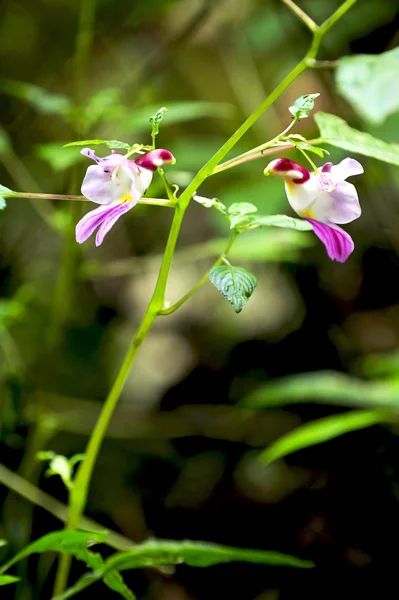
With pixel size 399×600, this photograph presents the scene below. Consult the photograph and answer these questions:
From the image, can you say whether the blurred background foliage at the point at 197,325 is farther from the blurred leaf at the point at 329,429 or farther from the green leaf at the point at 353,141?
the green leaf at the point at 353,141

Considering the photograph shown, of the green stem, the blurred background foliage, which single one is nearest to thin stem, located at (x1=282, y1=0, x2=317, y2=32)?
the green stem

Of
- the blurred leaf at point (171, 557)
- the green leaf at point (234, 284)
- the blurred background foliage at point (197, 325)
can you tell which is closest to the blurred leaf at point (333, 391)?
the blurred background foliage at point (197, 325)

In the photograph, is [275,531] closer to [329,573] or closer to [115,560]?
[329,573]

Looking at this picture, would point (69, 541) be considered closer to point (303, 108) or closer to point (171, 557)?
point (171, 557)

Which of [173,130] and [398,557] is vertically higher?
[173,130]

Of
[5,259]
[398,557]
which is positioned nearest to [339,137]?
[398,557]

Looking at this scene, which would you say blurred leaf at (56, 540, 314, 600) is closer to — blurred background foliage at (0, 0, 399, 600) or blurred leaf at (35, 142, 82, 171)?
blurred background foliage at (0, 0, 399, 600)

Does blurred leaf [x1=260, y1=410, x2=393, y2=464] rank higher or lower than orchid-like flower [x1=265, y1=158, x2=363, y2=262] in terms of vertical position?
lower
